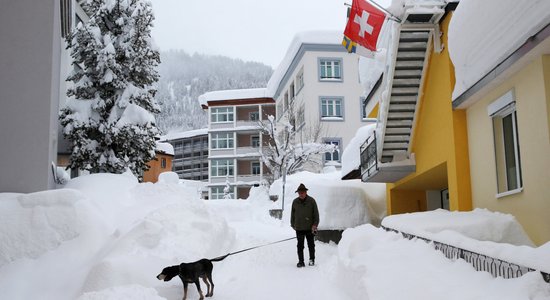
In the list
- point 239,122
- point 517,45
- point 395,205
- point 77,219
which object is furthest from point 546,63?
point 239,122

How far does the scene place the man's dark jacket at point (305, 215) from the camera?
1220 cm

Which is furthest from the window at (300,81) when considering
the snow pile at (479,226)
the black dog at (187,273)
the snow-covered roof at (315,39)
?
the black dog at (187,273)

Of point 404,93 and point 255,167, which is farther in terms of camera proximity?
point 255,167

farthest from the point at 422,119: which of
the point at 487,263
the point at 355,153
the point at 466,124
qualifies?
the point at 487,263

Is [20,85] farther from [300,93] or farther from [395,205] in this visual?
[300,93]

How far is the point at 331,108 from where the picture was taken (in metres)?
41.2

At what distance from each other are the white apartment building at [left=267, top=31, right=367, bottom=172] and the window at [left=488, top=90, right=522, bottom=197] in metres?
30.0

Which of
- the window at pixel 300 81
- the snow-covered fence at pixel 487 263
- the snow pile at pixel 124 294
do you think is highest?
the window at pixel 300 81

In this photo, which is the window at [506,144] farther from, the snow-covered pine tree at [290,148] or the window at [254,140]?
the window at [254,140]

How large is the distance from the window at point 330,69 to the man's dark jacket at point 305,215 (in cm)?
2972

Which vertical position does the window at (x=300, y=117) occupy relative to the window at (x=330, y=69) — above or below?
below

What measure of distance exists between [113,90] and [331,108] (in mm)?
24399

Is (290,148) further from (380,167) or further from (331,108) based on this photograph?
(380,167)

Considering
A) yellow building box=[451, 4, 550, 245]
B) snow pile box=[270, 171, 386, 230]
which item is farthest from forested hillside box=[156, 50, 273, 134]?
yellow building box=[451, 4, 550, 245]
